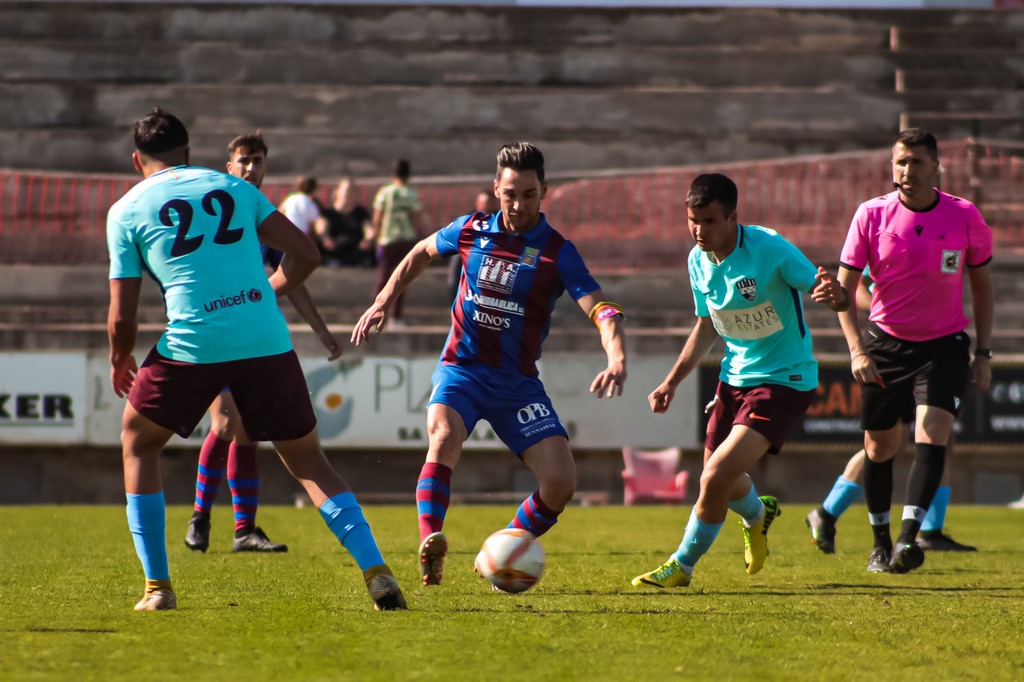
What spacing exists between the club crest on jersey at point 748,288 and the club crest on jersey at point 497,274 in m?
1.10

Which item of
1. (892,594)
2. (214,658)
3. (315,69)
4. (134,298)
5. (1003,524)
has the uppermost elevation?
(315,69)

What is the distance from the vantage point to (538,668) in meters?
4.43

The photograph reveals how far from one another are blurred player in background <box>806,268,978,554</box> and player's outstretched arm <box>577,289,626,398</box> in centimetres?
234

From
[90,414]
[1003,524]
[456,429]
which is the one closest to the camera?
[456,429]

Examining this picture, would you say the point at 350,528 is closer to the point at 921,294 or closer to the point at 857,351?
the point at 857,351

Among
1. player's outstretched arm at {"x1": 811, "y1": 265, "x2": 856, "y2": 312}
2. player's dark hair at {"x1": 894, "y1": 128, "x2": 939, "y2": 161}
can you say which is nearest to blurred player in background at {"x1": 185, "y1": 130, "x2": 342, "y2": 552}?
player's dark hair at {"x1": 894, "y1": 128, "x2": 939, "y2": 161}

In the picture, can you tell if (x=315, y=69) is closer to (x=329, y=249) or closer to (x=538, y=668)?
(x=329, y=249)

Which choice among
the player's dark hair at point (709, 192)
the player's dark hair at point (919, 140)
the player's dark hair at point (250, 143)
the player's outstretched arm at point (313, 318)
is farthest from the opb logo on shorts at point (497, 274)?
the player's dark hair at point (919, 140)

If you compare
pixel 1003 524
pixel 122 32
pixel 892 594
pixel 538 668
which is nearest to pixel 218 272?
pixel 538 668

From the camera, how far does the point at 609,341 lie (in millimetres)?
6152

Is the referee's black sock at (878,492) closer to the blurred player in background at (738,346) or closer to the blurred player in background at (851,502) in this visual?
the blurred player in background at (851,502)

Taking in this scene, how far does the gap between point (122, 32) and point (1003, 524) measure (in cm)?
1772

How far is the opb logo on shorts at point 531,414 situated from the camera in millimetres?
6523

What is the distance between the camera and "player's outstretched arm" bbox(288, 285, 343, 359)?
683cm
